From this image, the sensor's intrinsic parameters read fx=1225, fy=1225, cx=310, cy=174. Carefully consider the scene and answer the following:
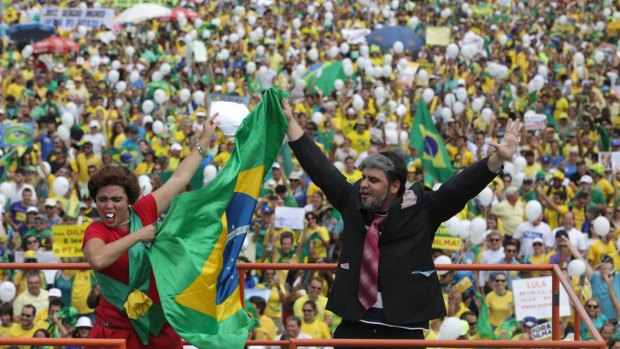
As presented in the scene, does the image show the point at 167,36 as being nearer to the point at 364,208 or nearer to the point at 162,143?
the point at 162,143

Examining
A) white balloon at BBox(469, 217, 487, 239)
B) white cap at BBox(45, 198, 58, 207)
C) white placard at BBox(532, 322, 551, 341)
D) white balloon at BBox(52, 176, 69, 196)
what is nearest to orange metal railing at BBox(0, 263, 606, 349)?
white placard at BBox(532, 322, 551, 341)

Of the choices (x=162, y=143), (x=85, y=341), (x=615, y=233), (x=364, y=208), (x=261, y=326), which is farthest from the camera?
(x=162, y=143)

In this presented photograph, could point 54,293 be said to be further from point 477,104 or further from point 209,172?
point 477,104

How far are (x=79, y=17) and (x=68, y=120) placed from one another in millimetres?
8558

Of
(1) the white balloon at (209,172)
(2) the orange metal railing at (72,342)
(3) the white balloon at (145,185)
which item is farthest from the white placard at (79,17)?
(2) the orange metal railing at (72,342)

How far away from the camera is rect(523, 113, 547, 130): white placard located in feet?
58.0

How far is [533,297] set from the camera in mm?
10727

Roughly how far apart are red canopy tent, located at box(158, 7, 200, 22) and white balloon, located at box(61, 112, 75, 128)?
841 cm

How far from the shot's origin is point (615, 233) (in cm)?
1298

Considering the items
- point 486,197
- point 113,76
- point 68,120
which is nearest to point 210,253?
point 486,197

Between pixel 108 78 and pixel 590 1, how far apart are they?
1389cm

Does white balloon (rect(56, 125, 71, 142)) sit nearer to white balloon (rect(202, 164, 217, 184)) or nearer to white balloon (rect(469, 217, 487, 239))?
white balloon (rect(202, 164, 217, 184))

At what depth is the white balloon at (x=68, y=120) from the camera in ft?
58.3

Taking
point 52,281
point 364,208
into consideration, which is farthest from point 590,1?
point 364,208
